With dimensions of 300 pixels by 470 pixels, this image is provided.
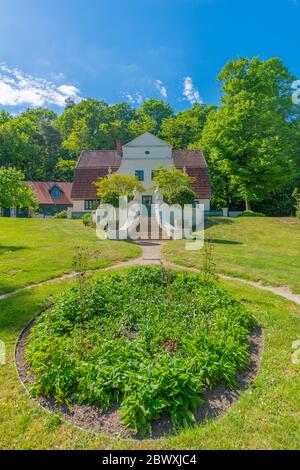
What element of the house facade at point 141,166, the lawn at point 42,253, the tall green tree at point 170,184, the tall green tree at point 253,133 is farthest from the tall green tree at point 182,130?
the lawn at point 42,253

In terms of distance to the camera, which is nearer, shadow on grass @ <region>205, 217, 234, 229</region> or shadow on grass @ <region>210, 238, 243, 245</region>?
shadow on grass @ <region>210, 238, 243, 245</region>

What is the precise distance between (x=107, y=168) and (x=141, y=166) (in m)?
3.80

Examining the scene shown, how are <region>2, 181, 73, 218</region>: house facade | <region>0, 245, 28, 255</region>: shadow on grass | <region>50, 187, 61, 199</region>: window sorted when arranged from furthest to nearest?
<region>50, 187, 61, 199</region>: window < <region>2, 181, 73, 218</region>: house facade < <region>0, 245, 28, 255</region>: shadow on grass

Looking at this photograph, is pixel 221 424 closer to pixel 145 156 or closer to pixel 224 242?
pixel 224 242

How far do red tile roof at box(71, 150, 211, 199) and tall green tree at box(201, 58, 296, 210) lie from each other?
6.95 ft

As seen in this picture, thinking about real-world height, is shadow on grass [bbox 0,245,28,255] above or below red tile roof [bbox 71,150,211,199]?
below

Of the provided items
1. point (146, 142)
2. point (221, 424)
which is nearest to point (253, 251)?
point (221, 424)

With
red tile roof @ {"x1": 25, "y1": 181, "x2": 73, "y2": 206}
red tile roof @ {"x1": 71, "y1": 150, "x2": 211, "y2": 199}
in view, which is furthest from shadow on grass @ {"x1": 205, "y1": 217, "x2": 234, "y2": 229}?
red tile roof @ {"x1": 25, "y1": 181, "x2": 73, "y2": 206}

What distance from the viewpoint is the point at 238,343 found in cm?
432

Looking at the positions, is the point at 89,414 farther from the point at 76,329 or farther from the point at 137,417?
the point at 76,329

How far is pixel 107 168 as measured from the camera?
102ft

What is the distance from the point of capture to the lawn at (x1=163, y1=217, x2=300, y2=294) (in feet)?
29.3

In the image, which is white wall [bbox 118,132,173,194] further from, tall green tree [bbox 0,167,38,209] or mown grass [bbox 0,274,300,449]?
mown grass [bbox 0,274,300,449]

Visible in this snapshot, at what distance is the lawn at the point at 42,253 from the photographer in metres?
8.27
